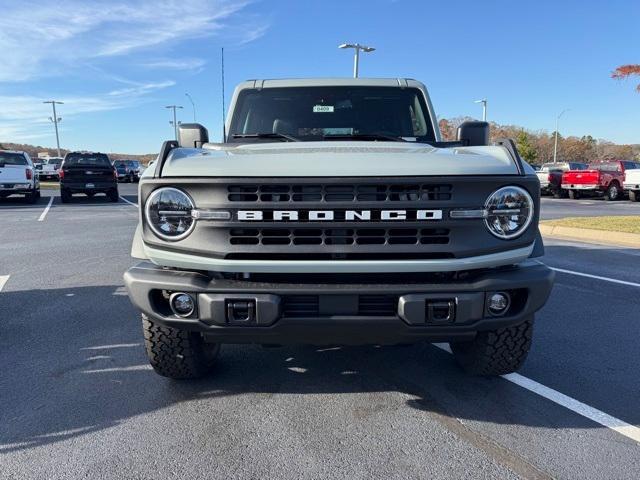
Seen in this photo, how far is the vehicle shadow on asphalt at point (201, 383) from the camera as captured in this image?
296 centimetres

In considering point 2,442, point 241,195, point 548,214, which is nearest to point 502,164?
point 241,195

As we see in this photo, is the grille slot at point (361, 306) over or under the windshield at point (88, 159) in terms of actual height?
under

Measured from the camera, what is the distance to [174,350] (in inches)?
122

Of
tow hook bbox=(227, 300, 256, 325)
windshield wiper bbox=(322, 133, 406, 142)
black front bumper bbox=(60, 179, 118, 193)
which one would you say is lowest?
black front bumper bbox=(60, 179, 118, 193)

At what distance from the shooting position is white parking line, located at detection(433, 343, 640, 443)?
112 inches

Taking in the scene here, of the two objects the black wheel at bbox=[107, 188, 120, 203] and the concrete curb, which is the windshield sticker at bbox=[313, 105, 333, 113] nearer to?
the concrete curb

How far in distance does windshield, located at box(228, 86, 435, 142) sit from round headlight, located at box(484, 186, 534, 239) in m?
1.63

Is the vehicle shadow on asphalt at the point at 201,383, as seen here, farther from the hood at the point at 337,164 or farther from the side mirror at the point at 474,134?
the side mirror at the point at 474,134

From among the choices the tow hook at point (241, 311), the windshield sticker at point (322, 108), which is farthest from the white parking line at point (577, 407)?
the windshield sticker at point (322, 108)

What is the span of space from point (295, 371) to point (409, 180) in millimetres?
1653

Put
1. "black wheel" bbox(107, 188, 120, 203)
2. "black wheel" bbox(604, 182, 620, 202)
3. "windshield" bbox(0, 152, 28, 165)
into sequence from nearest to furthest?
"windshield" bbox(0, 152, 28, 165), "black wheel" bbox(107, 188, 120, 203), "black wheel" bbox(604, 182, 620, 202)

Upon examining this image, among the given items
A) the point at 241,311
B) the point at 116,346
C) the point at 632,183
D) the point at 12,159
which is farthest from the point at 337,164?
the point at 632,183

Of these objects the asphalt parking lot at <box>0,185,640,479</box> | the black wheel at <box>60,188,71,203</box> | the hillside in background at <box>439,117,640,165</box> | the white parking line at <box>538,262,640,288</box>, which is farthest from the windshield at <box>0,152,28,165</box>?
the hillside in background at <box>439,117,640,165</box>

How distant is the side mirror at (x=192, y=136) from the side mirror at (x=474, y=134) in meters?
1.97
